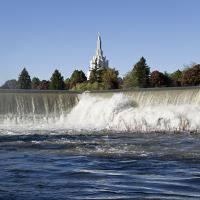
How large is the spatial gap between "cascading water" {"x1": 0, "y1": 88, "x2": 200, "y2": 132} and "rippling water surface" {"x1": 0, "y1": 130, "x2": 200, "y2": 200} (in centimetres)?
1576

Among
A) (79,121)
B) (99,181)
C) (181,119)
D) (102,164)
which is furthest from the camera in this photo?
(79,121)

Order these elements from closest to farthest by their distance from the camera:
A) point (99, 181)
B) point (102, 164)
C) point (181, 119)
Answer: point (99, 181) → point (102, 164) → point (181, 119)

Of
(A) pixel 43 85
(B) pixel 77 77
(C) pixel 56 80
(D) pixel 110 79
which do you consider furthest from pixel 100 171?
(A) pixel 43 85

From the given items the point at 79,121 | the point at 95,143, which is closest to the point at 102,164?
the point at 95,143

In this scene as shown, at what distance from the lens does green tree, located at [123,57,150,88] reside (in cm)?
11556

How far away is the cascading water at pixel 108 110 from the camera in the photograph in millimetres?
41531

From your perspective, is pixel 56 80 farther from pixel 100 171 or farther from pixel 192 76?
pixel 100 171

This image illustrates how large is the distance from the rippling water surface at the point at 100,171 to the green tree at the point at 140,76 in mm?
89712

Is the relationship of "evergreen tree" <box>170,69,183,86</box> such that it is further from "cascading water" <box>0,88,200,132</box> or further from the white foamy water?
the white foamy water

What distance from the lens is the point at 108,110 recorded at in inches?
1875

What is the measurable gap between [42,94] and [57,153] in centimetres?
2917

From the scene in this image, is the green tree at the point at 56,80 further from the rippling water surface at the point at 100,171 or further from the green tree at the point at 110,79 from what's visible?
the rippling water surface at the point at 100,171

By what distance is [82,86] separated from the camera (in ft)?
400

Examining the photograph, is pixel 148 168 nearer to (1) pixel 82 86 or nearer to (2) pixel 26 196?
(2) pixel 26 196
